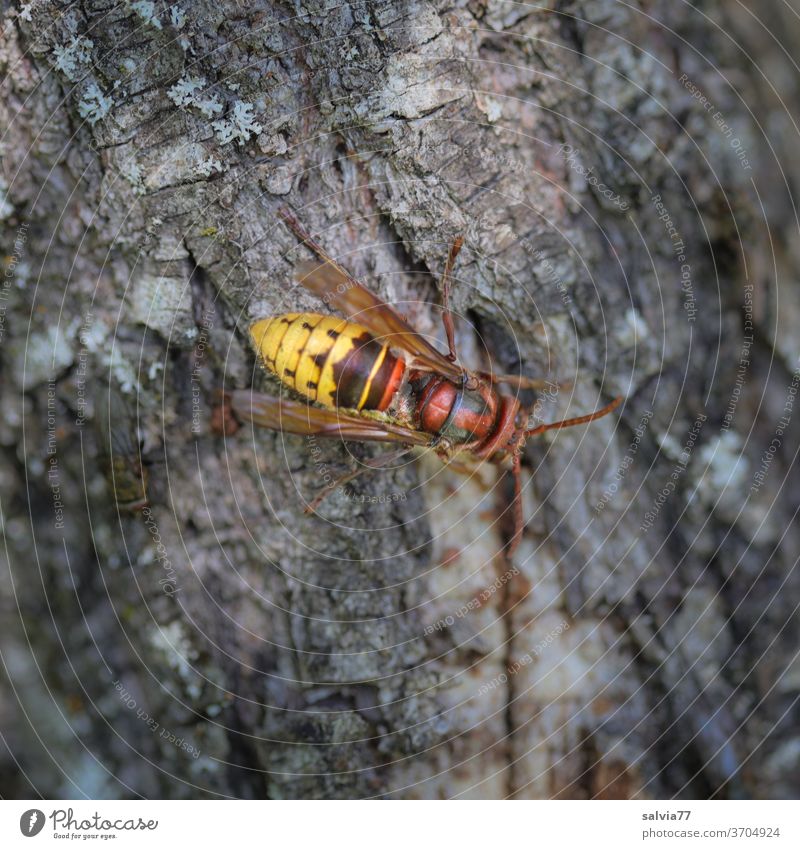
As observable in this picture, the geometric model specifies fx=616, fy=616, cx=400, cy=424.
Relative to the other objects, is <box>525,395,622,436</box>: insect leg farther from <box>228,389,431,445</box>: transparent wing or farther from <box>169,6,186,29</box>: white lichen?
<box>169,6,186,29</box>: white lichen

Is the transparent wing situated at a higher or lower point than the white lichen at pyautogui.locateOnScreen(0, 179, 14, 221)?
lower

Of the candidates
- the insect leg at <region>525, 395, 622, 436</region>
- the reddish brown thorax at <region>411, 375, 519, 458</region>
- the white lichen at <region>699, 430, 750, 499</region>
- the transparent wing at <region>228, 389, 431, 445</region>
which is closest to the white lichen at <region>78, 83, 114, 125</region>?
the transparent wing at <region>228, 389, 431, 445</region>

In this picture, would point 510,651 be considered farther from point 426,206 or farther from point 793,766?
point 426,206

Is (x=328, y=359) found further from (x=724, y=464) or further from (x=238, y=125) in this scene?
(x=724, y=464)

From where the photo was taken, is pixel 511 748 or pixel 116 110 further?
pixel 511 748

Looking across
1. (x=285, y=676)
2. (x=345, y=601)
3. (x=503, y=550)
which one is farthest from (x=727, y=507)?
(x=285, y=676)
